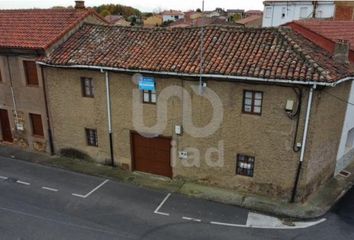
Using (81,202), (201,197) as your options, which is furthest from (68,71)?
(201,197)

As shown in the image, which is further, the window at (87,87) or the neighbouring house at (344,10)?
the neighbouring house at (344,10)

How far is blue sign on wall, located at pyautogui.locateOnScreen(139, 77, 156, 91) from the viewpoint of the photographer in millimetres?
16531

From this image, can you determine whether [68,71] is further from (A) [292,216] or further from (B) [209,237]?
(A) [292,216]

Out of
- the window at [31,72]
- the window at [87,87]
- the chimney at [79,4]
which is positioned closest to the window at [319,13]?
the chimney at [79,4]

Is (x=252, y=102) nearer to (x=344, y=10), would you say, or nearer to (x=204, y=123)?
(x=204, y=123)

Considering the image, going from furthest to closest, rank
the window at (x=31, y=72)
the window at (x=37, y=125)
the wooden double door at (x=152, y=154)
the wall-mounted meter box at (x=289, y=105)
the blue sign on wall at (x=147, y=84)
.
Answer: the window at (x=37, y=125)
the window at (x=31, y=72)
the wooden double door at (x=152, y=154)
the blue sign on wall at (x=147, y=84)
the wall-mounted meter box at (x=289, y=105)

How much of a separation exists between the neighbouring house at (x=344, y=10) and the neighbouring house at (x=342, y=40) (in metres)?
17.8

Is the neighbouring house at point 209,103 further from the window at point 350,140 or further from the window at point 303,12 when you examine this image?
the window at point 303,12

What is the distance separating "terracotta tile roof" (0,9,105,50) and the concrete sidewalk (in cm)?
669

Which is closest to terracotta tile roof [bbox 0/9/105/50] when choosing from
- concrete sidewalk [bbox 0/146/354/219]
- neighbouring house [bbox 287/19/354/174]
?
concrete sidewalk [bbox 0/146/354/219]

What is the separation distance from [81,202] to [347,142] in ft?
50.2

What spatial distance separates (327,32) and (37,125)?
1807cm

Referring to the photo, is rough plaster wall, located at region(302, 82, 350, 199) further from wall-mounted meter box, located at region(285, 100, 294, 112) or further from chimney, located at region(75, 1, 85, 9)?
chimney, located at region(75, 1, 85, 9)

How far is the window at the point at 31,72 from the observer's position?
1950cm
